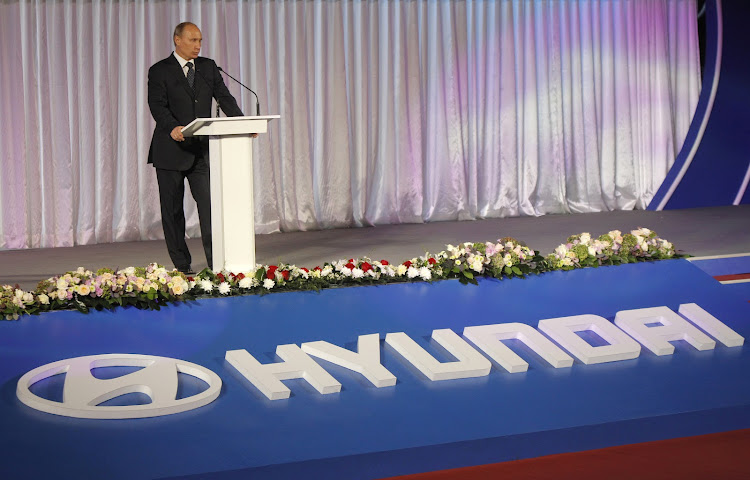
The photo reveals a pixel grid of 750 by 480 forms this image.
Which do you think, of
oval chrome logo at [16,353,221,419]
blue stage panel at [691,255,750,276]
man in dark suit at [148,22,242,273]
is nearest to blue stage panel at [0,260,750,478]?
oval chrome logo at [16,353,221,419]

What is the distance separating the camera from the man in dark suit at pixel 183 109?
521 centimetres

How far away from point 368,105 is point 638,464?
5344mm

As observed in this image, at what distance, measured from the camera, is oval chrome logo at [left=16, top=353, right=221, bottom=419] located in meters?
3.28

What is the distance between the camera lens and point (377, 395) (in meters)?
3.54

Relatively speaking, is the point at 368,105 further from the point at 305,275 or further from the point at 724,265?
the point at 305,275

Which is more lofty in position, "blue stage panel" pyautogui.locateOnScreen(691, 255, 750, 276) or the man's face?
the man's face

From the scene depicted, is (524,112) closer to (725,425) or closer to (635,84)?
(635,84)

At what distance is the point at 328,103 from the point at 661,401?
4.99m

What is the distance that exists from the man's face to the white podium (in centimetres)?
56

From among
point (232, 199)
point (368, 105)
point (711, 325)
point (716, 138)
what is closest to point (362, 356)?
point (232, 199)

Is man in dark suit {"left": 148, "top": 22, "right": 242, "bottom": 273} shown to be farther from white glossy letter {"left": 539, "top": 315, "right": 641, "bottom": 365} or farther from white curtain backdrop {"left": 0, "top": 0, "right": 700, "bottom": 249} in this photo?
white curtain backdrop {"left": 0, "top": 0, "right": 700, "bottom": 249}

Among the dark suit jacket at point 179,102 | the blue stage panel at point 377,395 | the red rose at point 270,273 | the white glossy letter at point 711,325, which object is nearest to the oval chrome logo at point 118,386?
the blue stage panel at point 377,395

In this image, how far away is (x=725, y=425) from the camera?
3.44 m

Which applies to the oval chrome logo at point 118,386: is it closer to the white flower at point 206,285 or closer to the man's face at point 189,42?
the white flower at point 206,285
